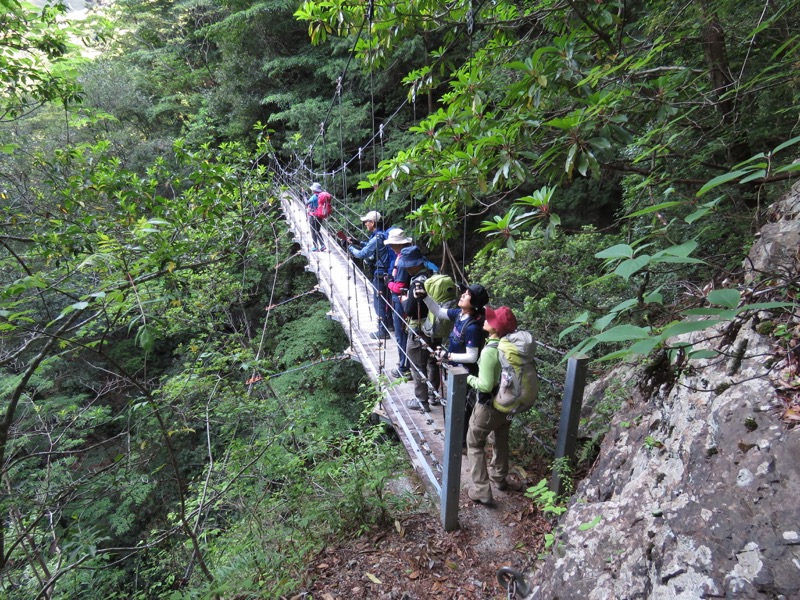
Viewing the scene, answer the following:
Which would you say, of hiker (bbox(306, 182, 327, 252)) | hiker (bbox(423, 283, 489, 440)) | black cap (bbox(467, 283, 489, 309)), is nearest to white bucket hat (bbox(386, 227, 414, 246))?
hiker (bbox(423, 283, 489, 440))

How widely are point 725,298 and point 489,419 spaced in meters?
1.54

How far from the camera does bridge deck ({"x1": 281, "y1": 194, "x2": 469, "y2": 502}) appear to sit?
88.8 inches

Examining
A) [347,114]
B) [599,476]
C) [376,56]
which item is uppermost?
[347,114]

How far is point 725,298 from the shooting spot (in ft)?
1.72

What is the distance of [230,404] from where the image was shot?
3.54 m

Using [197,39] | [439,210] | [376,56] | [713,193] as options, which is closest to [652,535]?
[439,210]

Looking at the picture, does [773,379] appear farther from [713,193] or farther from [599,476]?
[713,193]

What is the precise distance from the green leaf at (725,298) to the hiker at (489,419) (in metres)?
1.27

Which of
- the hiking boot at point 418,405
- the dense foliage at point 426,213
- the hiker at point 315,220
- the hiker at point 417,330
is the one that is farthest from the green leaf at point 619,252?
the hiker at point 315,220

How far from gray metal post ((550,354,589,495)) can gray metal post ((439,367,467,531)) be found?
1.56 ft

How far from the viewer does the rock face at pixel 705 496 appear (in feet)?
2.87

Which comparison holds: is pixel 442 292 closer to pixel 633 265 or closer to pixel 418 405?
pixel 418 405

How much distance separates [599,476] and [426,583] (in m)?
0.85

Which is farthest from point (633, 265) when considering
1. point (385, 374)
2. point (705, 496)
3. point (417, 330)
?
point (385, 374)
